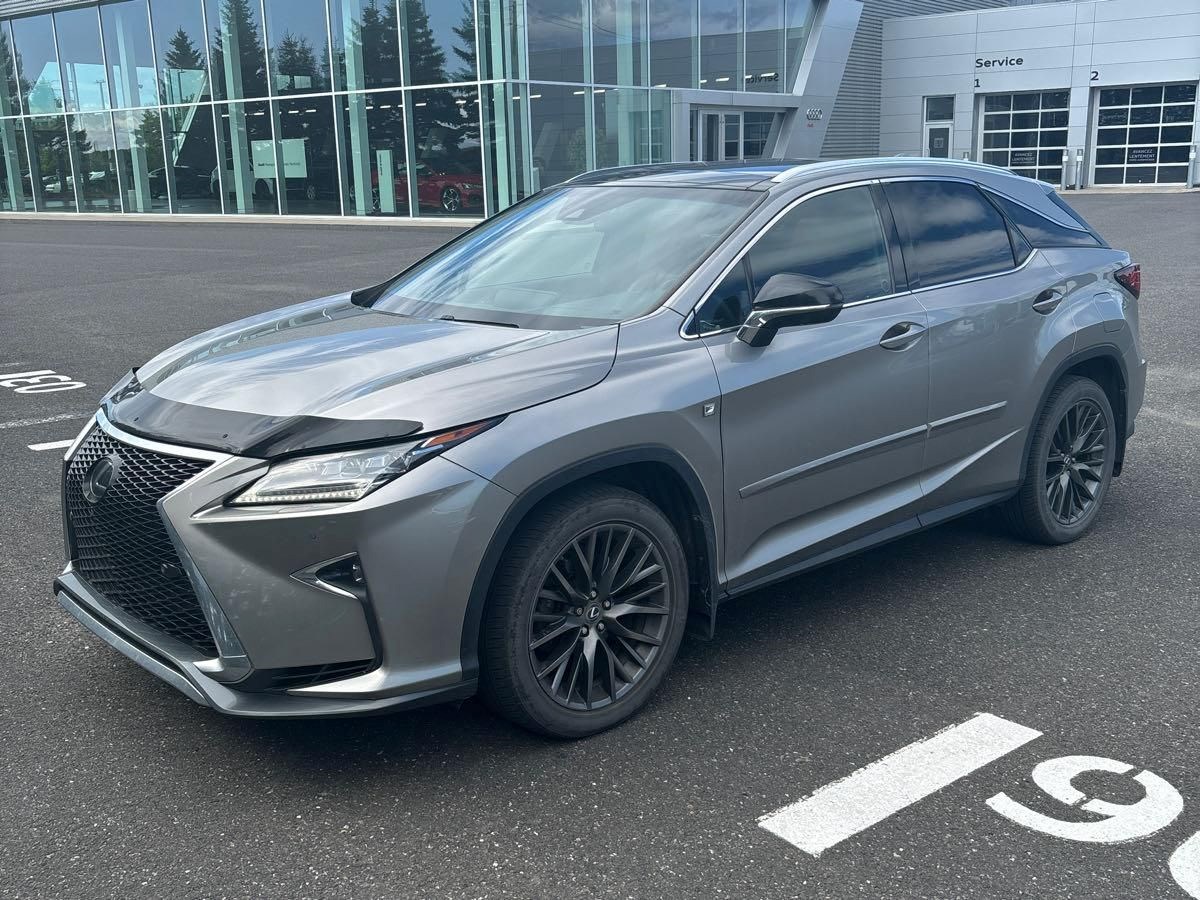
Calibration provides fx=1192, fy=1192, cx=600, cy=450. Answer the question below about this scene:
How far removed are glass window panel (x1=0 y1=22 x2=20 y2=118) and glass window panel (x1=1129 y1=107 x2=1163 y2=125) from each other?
3843 centimetres

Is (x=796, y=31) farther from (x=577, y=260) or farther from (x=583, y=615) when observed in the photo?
(x=583, y=615)

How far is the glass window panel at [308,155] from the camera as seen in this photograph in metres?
31.4

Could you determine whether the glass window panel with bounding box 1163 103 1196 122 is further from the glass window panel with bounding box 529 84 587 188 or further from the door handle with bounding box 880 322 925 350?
the door handle with bounding box 880 322 925 350

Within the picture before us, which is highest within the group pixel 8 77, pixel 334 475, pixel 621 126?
pixel 8 77

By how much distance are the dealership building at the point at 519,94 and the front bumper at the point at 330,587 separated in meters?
25.7

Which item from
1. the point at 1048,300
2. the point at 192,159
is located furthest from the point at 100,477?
the point at 192,159

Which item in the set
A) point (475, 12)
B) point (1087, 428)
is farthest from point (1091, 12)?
point (1087, 428)

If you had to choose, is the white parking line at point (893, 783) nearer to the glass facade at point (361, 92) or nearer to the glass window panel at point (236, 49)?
the glass facade at point (361, 92)

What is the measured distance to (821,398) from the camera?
13.7 feet

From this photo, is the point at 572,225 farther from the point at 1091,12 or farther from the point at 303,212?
the point at 1091,12

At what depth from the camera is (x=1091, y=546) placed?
5.38 meters

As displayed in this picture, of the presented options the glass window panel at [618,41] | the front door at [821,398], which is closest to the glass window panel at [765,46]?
the glass window panel at [618,41]

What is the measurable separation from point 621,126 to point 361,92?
262 inches

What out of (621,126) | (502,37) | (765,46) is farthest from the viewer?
(765,46)
